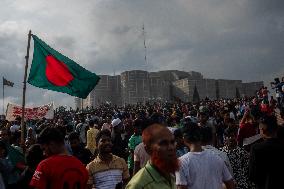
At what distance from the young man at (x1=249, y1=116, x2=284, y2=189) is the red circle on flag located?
5845 mm

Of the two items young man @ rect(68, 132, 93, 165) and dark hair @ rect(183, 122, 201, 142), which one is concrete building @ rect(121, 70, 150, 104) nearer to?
young man @ rect(68, 132, 93, 165)

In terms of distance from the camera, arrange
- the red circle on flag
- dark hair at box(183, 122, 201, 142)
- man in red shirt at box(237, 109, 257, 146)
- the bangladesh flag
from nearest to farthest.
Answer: dark hair at box(183, 122, 201, 142), man in red shirt at box(237, 109, 257, 146), the bangladesh flag, the red circle on flag

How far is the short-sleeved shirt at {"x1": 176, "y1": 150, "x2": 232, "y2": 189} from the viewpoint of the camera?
5.18m

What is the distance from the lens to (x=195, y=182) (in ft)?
17.0

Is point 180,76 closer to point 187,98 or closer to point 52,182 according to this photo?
point 187,98

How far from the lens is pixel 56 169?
15.0ft

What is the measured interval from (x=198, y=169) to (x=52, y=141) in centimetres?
175

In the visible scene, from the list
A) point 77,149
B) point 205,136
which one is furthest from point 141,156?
point 205,136

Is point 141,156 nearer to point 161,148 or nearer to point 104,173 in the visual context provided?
point 104,173

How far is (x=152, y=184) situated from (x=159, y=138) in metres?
0.40

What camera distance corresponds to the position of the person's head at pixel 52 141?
4.80m

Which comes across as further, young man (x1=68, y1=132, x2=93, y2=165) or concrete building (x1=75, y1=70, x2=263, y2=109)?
concrete building (x1=75, y1=70, x2=263, y2=109)

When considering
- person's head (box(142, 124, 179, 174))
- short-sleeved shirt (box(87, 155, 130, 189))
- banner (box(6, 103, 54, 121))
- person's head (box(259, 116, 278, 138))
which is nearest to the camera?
person's head (box(142, 124, 179, 174))

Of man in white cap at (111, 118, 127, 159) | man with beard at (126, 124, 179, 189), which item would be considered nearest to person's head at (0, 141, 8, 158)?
man with beard at (126, 124, 179, 189)
